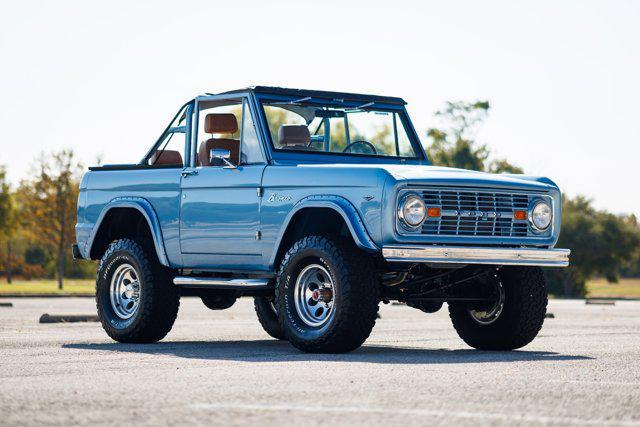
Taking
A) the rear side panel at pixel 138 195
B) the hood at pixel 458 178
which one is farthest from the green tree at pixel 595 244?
the hood at pixel 458 178

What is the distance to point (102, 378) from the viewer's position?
9.20 metres

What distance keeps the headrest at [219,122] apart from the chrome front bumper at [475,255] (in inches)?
117

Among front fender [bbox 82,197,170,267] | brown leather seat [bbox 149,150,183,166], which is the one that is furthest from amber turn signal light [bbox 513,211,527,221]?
brown leather seat [bbox 149,150,183,166]

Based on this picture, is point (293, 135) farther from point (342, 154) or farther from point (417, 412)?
point (417, 412)

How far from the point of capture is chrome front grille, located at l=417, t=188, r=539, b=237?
11625 mm

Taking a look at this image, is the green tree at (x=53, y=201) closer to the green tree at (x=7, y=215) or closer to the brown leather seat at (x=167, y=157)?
the green tree at (x=7, y=215)

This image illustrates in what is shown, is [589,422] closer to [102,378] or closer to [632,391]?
[632,391]

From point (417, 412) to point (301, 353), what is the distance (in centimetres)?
465

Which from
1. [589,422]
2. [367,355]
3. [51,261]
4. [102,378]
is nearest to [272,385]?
[102,378]

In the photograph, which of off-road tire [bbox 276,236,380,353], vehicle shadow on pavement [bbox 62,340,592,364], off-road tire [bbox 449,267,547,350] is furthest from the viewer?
off-road tire [bbox 449,267,547,350]

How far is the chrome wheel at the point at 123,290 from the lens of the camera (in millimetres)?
13906

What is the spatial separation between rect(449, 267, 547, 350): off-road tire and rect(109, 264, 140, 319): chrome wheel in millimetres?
3758

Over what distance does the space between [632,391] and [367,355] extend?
11.1 ft

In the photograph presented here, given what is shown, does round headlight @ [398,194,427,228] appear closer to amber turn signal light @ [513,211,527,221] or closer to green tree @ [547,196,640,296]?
amber turn signal light @ [513,211,527,221]
